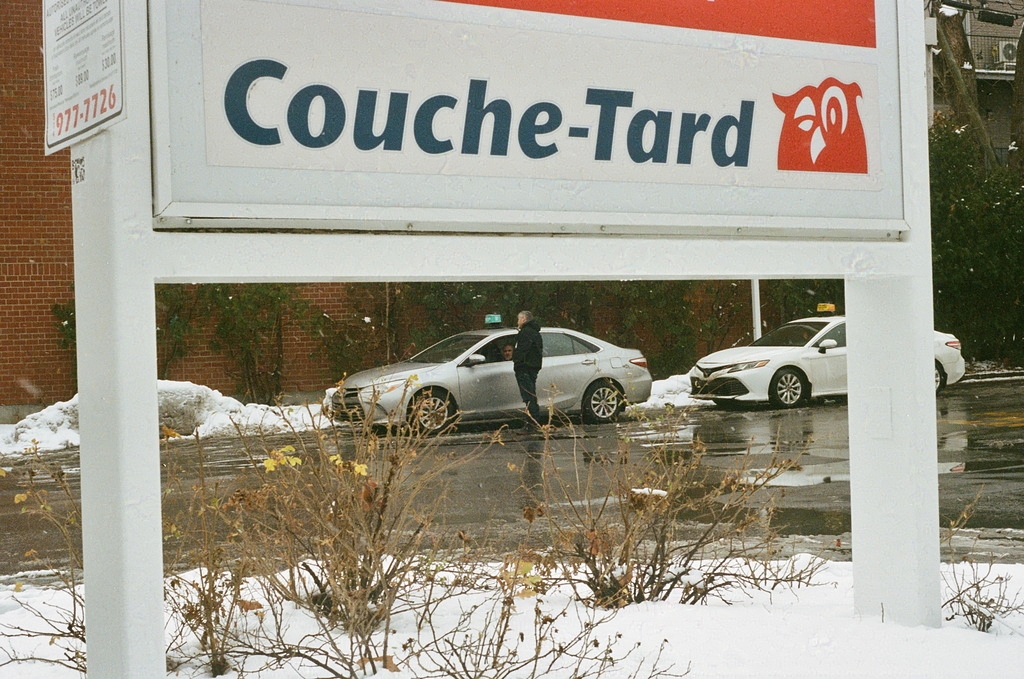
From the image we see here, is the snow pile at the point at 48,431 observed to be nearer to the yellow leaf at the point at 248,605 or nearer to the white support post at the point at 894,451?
the yellow leaf at the point at 248,605

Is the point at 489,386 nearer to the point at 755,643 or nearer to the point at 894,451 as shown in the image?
the point at 894,451

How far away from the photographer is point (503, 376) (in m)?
15.4

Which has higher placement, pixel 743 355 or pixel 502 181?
pixel 502 181

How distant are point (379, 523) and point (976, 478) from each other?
24.4ft

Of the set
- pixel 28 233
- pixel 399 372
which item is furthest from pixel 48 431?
pixel 399 372

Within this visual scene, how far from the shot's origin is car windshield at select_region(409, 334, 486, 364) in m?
15.5

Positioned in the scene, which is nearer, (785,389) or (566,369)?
(566,369)

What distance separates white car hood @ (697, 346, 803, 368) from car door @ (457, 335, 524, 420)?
374cm

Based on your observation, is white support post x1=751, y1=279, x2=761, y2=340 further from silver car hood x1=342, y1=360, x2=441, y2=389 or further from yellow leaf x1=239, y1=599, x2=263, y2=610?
yellow leaf x1=239, y1=599, x2=263, y2=610

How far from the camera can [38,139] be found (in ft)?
59.5

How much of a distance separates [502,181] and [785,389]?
14.1 metres

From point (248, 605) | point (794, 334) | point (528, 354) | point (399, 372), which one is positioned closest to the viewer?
point (248, 605)

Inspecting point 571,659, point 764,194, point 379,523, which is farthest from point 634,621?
point 764,194

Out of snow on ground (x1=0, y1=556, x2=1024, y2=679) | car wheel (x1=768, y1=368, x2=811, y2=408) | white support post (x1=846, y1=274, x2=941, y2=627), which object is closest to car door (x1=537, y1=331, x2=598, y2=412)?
car wheel (x1=768, y1=368, x2=811, y2=408)
